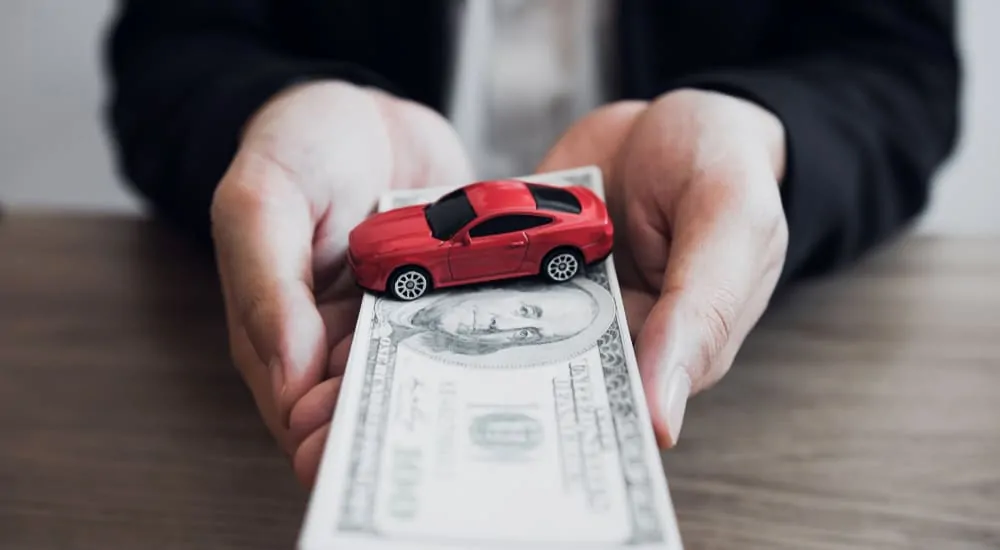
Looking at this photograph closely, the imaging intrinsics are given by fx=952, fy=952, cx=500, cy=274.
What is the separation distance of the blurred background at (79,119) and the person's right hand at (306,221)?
3.00ft

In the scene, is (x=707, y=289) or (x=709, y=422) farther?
(x=709, y=422)

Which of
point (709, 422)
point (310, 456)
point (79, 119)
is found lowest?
point (79, 119)

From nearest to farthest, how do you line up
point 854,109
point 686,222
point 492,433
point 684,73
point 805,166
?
point 492,433
point 686,222
point 805,166
point 854,109
point 684,73

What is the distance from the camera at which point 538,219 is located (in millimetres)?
635

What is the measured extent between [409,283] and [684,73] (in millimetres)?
577

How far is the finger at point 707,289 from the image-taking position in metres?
0.53

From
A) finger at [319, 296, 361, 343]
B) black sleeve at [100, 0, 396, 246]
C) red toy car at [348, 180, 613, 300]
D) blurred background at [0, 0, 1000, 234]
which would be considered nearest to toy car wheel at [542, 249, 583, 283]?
red toy car at [348, 180, 613, 300]

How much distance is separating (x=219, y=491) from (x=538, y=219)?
0.28 meters

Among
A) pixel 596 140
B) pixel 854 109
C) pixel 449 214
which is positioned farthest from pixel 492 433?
pixel 854 109

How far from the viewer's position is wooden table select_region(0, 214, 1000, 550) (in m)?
0.61

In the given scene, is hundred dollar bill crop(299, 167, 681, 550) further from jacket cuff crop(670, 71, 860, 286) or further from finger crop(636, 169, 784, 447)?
jacket cuff crop(670, 71, 860, 286)

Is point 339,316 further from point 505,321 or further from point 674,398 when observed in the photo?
point 674,398

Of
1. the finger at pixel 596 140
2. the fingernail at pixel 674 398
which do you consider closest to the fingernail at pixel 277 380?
the fingernail at pixel 674 398

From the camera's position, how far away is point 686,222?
2.01 feet
